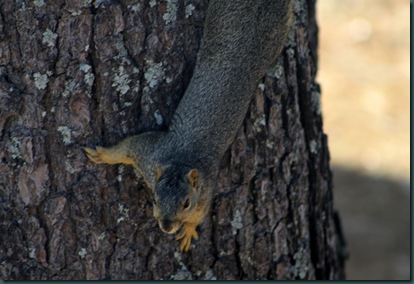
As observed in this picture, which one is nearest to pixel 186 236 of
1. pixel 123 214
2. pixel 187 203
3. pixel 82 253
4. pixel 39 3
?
pixel 187 203

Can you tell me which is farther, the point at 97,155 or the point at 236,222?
the point at 236,222

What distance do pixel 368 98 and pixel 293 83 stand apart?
8.76 ft

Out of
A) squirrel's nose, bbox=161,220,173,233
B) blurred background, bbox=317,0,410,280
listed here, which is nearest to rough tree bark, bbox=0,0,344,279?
squirrel's nose, bbox=161,220,173,233

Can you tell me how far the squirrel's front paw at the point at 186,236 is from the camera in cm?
222

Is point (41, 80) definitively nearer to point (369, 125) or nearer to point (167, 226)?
point (167, 226)

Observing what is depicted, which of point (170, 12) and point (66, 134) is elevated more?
point (170, 12)

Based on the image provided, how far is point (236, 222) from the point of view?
228 cm

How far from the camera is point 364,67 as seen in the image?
5.17 m

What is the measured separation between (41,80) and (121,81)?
216mm

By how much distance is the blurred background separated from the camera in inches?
158

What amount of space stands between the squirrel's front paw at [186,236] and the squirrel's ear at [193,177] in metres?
0.13

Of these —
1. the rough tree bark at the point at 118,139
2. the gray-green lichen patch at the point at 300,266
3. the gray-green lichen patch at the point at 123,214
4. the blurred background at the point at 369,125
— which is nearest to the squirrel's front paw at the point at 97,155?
the rough tree bark at the point at 118,139

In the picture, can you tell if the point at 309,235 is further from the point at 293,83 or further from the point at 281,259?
the point at 293,83

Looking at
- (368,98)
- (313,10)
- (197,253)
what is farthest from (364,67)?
(197,253)
